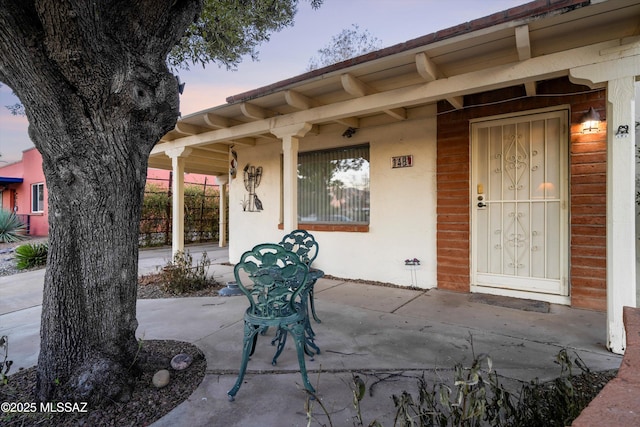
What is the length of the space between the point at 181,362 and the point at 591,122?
4681 millimetres

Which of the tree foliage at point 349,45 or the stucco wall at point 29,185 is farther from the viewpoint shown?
the stucco wall at point 29,185

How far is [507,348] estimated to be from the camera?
2.75m

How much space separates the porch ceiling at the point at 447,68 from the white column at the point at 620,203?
42cm

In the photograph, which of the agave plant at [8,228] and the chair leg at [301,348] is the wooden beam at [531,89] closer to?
the chair leg at [301,348]

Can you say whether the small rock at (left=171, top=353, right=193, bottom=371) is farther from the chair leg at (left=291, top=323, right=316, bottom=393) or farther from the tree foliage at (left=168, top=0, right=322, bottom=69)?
the tree foliage at (left=168, top=0, right=322, bottom=69)

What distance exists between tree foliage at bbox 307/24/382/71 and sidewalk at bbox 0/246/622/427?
12.0 m

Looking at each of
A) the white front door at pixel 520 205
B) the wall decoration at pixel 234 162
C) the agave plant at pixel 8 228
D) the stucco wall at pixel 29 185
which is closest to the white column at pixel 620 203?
the white front door at pixel 520 205

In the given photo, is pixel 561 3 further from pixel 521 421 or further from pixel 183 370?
pixel 183 370

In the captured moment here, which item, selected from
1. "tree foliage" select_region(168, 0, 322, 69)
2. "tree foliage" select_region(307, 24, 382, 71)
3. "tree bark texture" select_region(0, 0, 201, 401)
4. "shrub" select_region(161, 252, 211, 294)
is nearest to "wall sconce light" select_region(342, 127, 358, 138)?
"tree foliage" select_region(168, 0, 322, 69)

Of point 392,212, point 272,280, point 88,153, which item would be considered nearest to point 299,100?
point 392,212

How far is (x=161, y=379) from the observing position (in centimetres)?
219

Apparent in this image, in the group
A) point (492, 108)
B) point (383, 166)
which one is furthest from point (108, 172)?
point (492, 108)

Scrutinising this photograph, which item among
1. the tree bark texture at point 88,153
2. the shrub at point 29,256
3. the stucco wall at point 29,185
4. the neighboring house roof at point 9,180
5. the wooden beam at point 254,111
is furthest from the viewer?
the neighboring house roof at point 9,180

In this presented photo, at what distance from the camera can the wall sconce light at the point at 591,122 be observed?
11.8 ft
